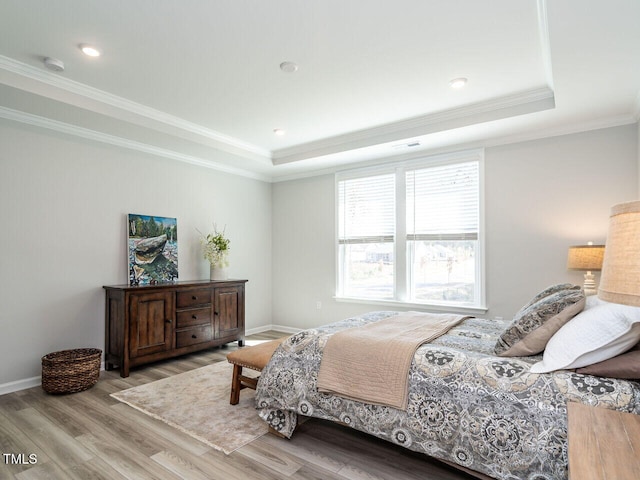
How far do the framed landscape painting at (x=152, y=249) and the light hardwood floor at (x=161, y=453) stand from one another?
1681 millimetres

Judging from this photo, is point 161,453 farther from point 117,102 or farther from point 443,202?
point 443,202

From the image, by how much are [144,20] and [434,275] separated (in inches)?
153

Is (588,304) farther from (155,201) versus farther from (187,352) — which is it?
(155,201)

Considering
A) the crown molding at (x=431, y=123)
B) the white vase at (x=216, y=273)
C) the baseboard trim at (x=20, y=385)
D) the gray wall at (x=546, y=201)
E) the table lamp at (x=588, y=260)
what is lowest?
the baseboard trim at (x=20, y=385)

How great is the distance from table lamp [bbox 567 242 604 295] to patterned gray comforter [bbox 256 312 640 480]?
1.58 m

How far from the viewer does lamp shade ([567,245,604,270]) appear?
317 cm

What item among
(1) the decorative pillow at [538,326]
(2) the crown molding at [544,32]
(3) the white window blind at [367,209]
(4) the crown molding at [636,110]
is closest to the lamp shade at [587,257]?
(4) the crown molding at [636,110]

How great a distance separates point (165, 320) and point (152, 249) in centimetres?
92

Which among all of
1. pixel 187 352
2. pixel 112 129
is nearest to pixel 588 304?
pixel 187 352

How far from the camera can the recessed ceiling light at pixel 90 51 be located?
2.61 meters

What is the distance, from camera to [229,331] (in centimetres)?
480

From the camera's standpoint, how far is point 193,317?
4316 millimetres

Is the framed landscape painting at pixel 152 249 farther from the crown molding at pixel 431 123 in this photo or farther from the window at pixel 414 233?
the window at pixel 414 233

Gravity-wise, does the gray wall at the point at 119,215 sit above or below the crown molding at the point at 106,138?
below
